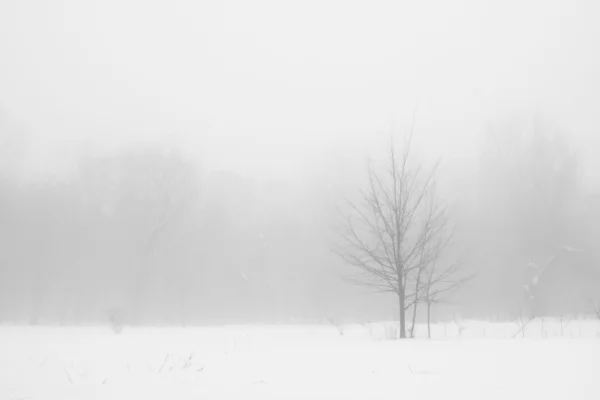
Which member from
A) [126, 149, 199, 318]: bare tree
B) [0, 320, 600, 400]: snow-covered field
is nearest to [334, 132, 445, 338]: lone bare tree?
[0, 320, 600, 400]: snow-covered field

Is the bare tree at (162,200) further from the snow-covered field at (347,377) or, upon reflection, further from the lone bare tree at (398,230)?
the snow-covered field at (347,377)

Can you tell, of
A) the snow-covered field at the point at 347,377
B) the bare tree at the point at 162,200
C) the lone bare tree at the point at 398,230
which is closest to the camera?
the snow-covered field at the point at 347,377

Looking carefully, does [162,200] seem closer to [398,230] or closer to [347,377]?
[398,230]

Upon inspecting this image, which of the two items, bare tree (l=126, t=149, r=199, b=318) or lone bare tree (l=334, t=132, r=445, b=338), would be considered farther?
bare tree (l=126, t=149, r=199, b=318)

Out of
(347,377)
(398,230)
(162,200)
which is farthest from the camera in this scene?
(162,200)

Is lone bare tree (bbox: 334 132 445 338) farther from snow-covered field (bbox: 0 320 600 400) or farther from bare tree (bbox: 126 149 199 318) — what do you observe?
bare tree (bbox: 126 149 199 318)

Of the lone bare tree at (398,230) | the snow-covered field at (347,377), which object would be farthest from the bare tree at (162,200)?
the snow-covered field at (347,377)

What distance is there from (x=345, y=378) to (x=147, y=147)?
31.5 metres

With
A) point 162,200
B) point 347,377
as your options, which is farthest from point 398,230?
point 162,200

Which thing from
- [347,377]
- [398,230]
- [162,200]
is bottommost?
[347,377]

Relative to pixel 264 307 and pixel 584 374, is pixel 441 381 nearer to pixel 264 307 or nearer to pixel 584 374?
pixel 584 374

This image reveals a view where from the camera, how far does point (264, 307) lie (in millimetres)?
30250

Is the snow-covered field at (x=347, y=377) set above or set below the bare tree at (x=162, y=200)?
below

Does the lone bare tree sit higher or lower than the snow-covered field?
higher
